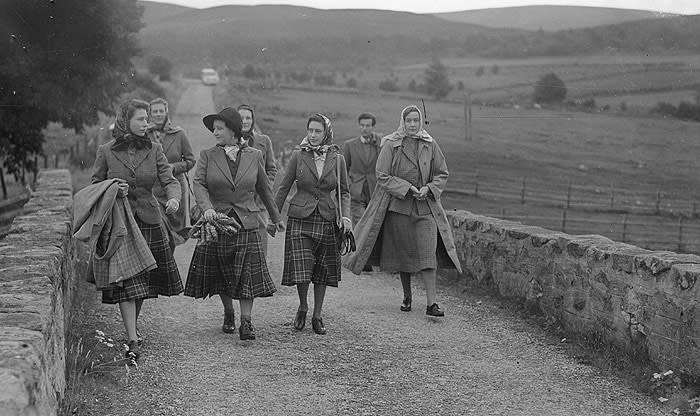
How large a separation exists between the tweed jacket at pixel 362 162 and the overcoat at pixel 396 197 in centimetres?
187

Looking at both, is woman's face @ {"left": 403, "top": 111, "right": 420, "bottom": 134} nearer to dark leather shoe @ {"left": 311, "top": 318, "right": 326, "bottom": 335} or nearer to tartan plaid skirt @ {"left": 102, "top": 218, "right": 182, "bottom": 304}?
dark leather shoe @ {"left": 311, "top": 318, "right": 326, "bottom": 335}

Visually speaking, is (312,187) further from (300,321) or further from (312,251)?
(300,321)

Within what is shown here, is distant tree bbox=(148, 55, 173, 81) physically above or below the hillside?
below

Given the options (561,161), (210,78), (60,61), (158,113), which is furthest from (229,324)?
(210,78)

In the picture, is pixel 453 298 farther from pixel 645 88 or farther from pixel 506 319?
pixel 645 88

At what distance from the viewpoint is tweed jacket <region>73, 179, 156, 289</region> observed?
244 inches

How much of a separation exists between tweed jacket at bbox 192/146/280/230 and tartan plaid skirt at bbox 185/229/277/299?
17 centimetres

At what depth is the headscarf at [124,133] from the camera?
21.5 ft

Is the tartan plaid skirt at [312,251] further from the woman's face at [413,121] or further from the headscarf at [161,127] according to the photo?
the headscarf at [161,127]

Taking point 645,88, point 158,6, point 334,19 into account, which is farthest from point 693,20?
point 158,6

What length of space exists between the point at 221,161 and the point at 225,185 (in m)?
0.21

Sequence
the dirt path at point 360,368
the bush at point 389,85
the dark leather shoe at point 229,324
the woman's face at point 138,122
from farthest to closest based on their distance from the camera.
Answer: the bush at point 389,85
the dark leather shoe at point 229,324
the woman's face at point 138,122
the dirt path at point 360,368

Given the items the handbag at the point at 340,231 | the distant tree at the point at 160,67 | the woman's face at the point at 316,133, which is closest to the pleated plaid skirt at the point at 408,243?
the handbag at the point at 340,231

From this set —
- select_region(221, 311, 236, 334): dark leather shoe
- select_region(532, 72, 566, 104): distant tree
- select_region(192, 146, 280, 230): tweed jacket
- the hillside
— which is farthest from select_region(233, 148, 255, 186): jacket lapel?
select_region(532, 72, 566, 104): distant tree
